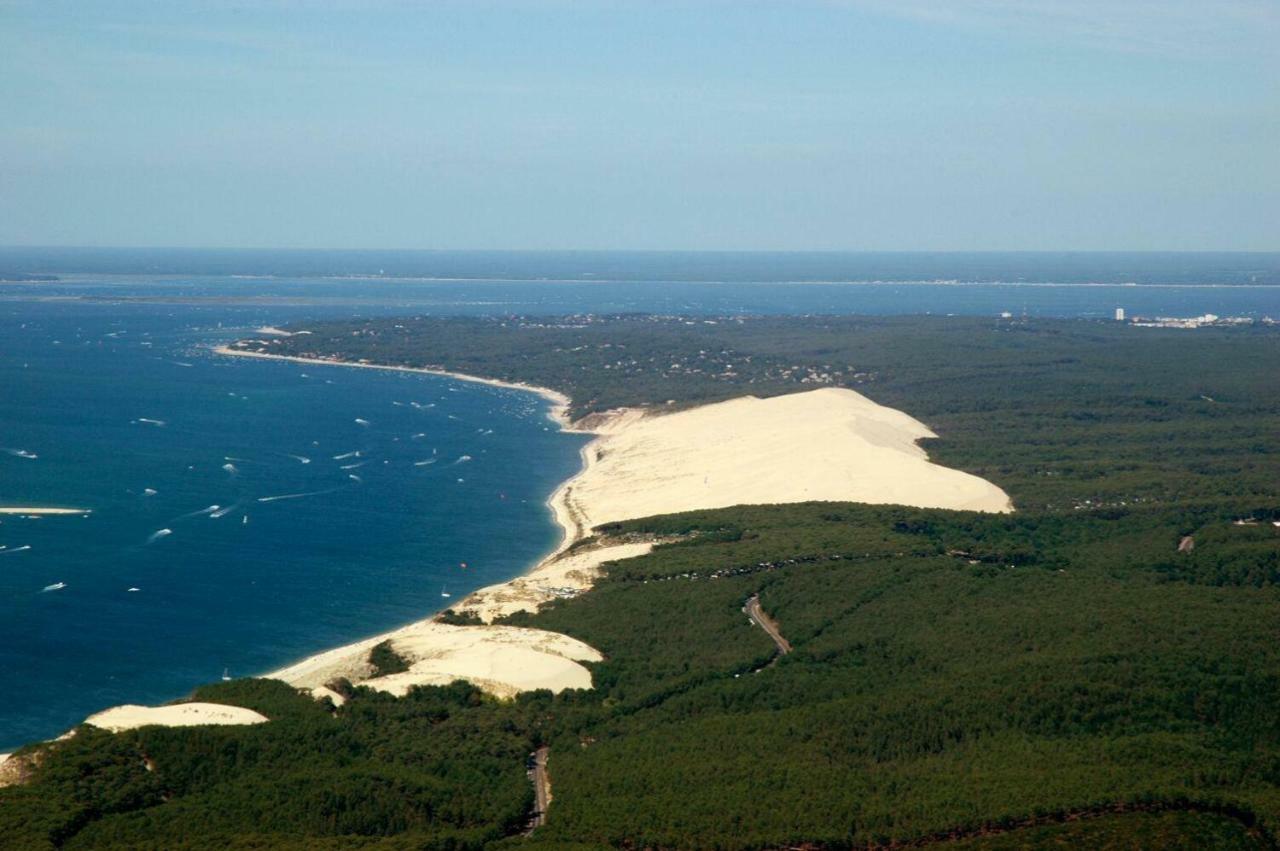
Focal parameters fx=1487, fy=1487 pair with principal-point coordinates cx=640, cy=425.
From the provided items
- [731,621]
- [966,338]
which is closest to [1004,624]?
[731,621]

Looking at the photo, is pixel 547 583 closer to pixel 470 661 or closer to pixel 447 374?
pixel 470 661

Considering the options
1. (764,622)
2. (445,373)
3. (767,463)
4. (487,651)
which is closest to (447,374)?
(445,373)

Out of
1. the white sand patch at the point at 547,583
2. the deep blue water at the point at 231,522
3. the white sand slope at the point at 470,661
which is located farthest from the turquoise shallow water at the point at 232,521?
the white sand slope at the point at 470,661

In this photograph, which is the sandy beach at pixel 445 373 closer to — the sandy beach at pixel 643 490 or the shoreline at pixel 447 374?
the shoreline at pixel 447 374

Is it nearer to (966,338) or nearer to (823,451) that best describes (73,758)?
(823,451)

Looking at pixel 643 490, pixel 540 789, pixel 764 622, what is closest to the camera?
pixel 540 789

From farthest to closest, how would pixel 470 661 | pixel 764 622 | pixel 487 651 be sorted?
1. pixel 764 622
2. pixel 487 651
3. pixel 470 661

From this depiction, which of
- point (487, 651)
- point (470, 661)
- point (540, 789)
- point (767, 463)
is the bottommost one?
point (540, 789)
